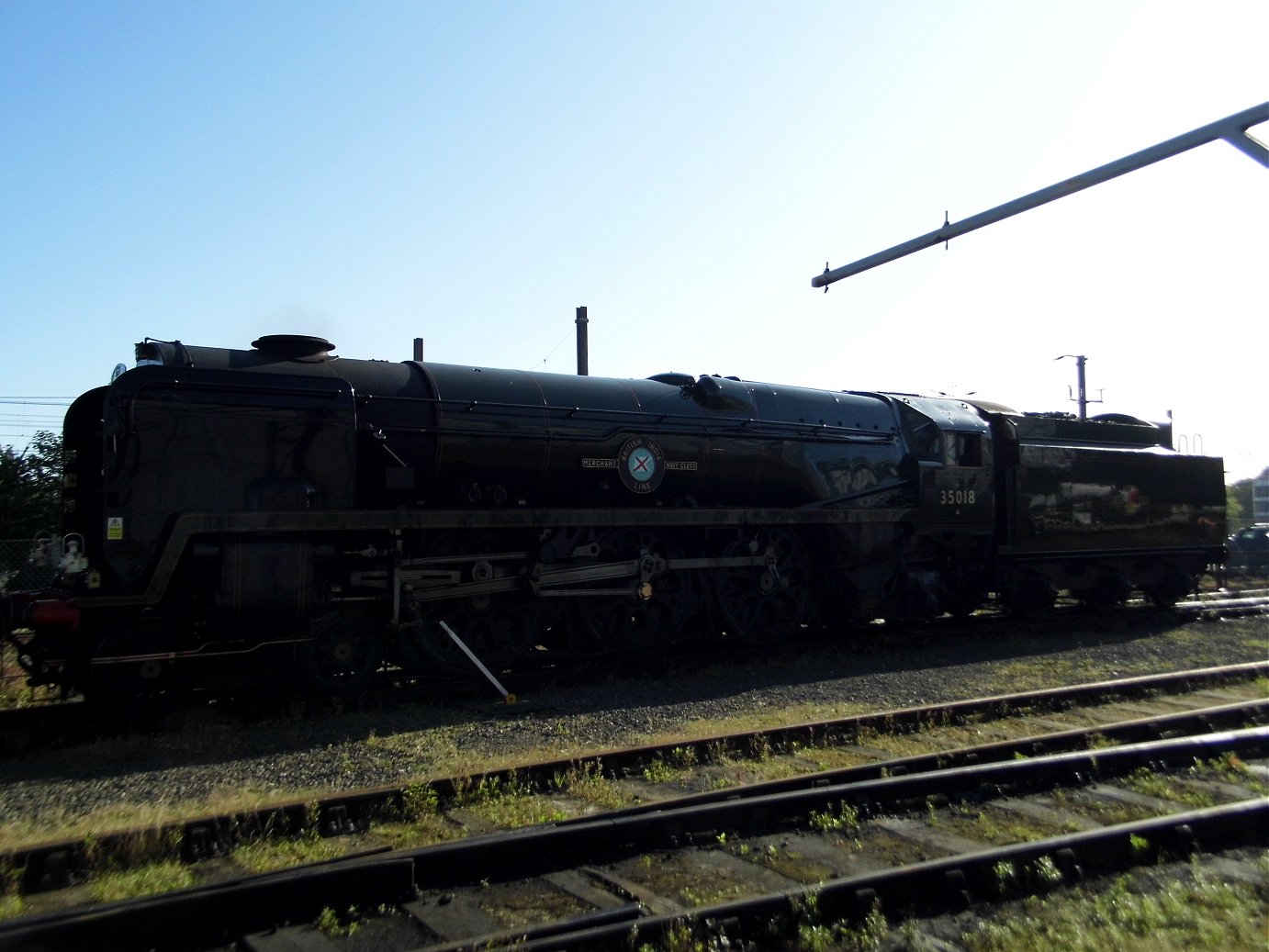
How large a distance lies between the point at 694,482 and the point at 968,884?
289 inches

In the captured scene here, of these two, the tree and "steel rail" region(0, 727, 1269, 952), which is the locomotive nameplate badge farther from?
the tree

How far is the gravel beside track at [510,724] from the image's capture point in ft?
21.0

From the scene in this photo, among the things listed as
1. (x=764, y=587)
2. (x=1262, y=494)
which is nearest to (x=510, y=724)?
(x=764, y=587)

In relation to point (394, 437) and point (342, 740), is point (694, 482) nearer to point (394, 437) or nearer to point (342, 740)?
point (394, 437)

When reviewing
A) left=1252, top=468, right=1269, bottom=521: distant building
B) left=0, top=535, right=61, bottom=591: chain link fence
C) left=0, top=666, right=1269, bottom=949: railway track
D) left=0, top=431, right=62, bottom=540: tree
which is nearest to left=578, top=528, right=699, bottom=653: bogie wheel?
left=0, top=666, right=1269, bottom=949: railway track

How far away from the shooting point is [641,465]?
36.9ft

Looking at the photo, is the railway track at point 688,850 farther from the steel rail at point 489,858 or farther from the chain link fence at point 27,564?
the chain link fence at point 27,564

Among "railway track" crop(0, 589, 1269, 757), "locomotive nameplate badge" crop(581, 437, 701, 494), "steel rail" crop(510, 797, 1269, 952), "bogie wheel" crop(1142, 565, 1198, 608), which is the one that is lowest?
"steel rail" crop(510, 797, 1269, 952)

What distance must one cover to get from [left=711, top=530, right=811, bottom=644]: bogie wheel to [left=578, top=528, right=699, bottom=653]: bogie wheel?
1.85 ft

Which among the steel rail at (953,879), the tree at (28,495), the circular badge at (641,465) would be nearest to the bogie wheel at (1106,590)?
the circular badge at (641,465)

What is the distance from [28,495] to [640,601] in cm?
1539

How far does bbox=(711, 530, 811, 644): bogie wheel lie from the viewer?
39.5 ft

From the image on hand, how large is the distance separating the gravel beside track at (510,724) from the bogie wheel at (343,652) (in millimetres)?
457

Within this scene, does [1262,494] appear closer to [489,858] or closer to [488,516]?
[488,516]
